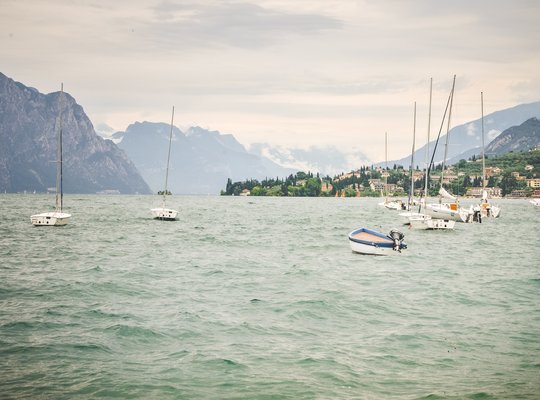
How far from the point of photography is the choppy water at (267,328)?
55.0 feet

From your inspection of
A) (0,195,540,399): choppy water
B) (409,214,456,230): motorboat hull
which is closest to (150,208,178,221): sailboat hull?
(409,214,456,230): motorboat hull

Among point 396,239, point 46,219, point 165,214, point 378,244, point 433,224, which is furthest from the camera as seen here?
point 165,214

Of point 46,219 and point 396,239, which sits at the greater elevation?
point 396,239

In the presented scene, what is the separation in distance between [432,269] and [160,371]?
92.2ft

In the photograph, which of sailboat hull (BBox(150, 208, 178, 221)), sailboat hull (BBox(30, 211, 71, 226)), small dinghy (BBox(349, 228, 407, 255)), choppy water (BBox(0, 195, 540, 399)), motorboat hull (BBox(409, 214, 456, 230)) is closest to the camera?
choppy water (BBox(0, 195, 540, 399))

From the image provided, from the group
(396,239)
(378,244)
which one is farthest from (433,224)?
(378,244)

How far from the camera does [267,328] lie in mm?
23047

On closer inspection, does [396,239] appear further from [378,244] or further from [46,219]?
[46,219]

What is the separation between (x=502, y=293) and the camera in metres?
31.3

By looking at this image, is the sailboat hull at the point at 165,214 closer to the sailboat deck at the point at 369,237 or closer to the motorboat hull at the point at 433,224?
the motorboat hull at the point at 433,224

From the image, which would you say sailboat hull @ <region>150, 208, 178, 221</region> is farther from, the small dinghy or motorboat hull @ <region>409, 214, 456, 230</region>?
the small dinghy

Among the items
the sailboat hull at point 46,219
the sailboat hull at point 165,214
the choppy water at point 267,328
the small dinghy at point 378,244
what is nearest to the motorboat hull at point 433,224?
the small dinghy at point 378,244

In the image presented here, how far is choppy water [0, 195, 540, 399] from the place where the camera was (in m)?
16.8

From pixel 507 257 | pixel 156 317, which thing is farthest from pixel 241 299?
pixel 507 257
